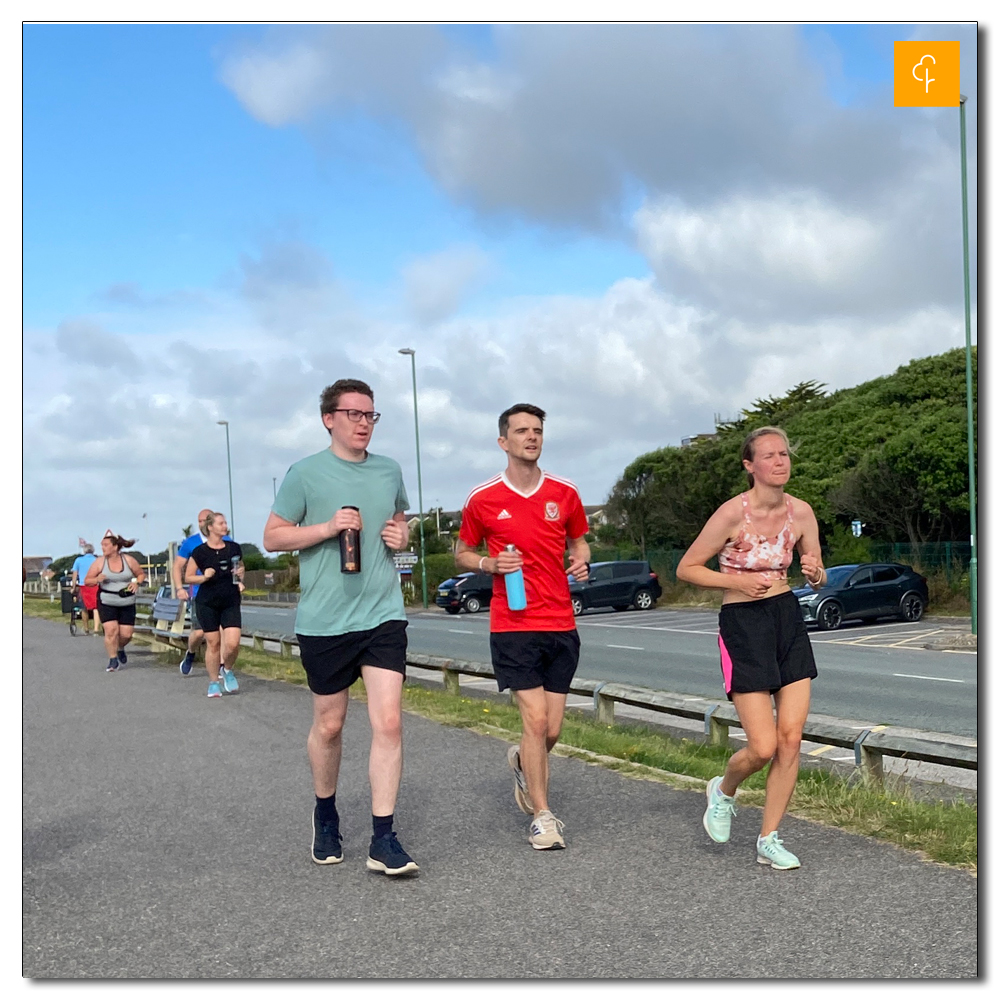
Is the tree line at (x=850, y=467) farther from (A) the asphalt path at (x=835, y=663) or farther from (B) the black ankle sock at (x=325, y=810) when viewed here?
(B) the black ankle sock at (x=325, y=810)

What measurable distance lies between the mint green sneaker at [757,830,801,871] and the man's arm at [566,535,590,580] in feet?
4.60

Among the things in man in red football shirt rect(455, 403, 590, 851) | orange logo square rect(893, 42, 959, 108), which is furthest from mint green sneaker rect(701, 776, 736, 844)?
orange logo square rect(893, 42, 959, 108)

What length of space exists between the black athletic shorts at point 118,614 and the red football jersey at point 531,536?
1109 centimetres

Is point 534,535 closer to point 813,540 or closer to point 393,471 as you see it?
point 393,471

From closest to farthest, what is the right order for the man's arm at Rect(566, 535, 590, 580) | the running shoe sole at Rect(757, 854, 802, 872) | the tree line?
the running shoe sole at Rect(757, 854, 802, 872) → the man's arm at Rect(566, 535, 590, 580) → the tree line

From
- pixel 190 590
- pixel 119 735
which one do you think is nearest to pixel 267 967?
pixel 119 735

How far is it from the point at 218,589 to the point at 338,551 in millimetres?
7085

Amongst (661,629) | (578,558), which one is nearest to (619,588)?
(661,629)

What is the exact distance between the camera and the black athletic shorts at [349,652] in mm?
5160

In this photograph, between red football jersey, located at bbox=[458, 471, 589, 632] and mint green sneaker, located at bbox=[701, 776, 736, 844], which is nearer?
mint green sneaker, located at bbox=[701, 776, 736, 844]

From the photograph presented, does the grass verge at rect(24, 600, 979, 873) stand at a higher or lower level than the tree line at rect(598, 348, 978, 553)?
lower

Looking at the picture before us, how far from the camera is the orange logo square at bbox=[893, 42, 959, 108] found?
398 cm

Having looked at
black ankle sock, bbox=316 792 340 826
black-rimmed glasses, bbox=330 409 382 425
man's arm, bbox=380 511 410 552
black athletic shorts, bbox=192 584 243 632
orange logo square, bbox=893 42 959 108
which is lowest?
black ankle sock, bbox=316 792 340 826

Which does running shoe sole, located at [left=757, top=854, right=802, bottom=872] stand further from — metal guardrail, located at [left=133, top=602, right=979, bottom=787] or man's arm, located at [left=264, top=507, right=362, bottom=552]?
man's arm, located at [left=264, top=507, right=362, bottom=552]
